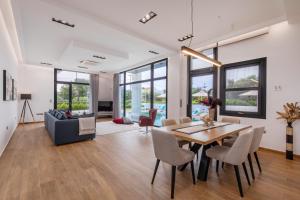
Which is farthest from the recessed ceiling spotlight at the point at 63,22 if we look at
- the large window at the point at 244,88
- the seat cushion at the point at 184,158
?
the large window at the point at 244,88

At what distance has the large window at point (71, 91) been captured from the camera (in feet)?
27.2

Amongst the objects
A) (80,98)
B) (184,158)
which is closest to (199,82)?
(184,158)

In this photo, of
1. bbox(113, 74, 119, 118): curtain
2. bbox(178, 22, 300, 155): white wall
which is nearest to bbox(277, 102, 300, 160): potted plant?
bbox(178, 22, 300, 155): white wall

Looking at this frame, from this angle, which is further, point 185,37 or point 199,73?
point 199,73

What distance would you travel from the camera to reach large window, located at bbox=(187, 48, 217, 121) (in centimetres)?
480

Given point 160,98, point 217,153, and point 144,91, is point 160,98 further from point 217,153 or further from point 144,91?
point 217,153

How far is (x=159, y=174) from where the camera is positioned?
2.53 metres

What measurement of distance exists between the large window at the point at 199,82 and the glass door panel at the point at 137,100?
2306 millimetres

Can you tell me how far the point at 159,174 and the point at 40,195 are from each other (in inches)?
67.5

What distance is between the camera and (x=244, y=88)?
4121 millimetres

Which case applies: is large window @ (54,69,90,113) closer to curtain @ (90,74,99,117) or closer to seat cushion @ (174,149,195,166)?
curtain @ (90,74,99,117)

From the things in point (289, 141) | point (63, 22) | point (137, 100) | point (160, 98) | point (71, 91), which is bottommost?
point (289, 141)

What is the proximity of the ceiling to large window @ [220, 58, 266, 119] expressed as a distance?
97 cm

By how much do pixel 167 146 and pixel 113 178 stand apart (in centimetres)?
114
